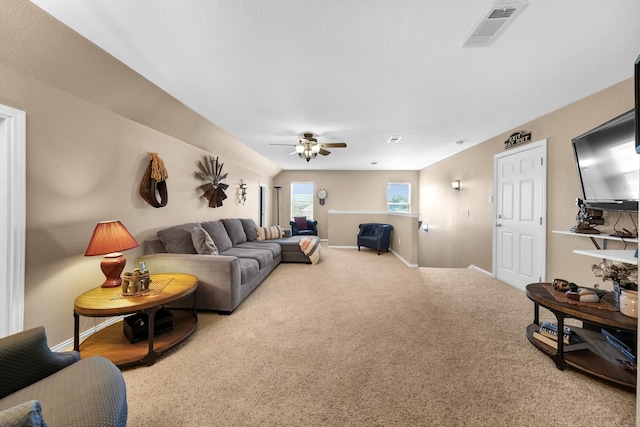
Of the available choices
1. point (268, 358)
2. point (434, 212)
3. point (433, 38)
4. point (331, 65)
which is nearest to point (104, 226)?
point (268, 358)

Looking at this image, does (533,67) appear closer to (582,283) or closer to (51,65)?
(582,283)

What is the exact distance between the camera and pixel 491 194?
4305 millimetres

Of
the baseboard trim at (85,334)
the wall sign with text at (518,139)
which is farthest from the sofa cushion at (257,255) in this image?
the wall sign with text at (518,139)

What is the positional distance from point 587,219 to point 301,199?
6.90 meters

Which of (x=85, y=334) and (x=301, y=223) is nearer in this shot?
(x=85, y=334)

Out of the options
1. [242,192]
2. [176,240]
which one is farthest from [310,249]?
[176,240]

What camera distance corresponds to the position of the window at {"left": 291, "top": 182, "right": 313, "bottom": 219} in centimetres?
851

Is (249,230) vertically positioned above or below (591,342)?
above

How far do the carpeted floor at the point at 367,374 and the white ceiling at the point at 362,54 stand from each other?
2.47m

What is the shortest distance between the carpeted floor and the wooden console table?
0.27ft

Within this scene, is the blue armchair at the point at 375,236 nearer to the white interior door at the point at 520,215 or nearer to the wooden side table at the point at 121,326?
the white interior door at the point at 520,215

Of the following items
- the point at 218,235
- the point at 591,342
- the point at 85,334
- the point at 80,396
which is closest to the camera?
the point at 80,396

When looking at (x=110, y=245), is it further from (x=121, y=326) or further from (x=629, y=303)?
(x=629, y=303)

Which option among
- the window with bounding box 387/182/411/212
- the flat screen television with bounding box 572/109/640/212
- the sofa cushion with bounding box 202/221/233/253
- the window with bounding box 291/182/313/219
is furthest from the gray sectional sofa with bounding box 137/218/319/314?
the window with bounding box 387/182/411/212
